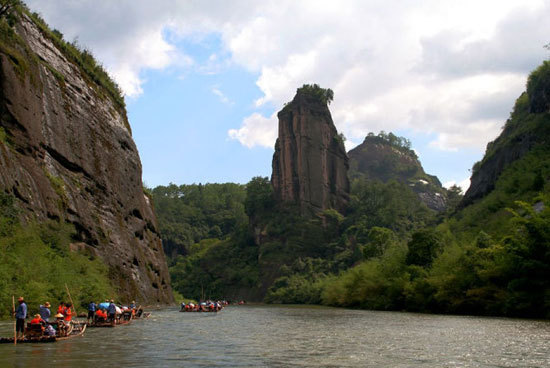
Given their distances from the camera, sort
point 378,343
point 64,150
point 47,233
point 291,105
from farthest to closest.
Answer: point 291,105 < point 64,150 < point 47,233 < point 378,343

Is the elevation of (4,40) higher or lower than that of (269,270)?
higher

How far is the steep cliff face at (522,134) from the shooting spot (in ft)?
268

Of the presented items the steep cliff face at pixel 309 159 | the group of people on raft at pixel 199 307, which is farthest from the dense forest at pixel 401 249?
the group of people on raft at pixel 199 307

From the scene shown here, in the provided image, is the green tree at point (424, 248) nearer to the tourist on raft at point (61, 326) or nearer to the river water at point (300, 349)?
the river water at point (300, 349)

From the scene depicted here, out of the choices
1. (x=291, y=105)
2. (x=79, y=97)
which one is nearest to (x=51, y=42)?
(x=79, y=97)

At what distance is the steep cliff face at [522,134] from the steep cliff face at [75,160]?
178 ft

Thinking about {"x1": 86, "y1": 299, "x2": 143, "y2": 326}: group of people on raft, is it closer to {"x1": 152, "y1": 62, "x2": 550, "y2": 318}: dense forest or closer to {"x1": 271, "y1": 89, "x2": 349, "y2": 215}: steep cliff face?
{"x1": 152, "y1": 62, "x2": 550, "y2": 318}: dense forest

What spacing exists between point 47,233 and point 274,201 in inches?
4766

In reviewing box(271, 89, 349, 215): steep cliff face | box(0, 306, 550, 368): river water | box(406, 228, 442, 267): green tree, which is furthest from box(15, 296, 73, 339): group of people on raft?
box(271, 89, 349, 215): steep cliff face

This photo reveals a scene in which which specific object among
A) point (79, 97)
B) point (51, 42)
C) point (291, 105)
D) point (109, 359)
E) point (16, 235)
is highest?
point (291, 105)

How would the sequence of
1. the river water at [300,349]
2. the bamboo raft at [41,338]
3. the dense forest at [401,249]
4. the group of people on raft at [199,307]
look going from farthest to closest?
the group of people on raft at [199,307], the dense forest at [401,249], the bamboo raft at [41,338], the river water at [300,349]

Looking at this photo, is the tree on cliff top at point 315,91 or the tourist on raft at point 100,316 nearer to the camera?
the tourist on raft at point 100,316

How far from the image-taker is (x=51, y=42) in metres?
63.5

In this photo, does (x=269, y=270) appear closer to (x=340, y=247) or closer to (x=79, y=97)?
(x=340, y=247)
